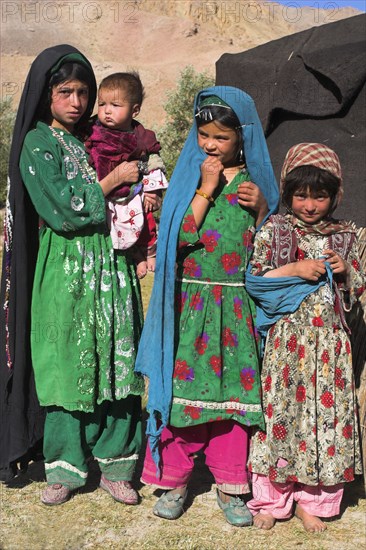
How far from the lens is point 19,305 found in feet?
9.60

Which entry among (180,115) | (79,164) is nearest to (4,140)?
(180,115)

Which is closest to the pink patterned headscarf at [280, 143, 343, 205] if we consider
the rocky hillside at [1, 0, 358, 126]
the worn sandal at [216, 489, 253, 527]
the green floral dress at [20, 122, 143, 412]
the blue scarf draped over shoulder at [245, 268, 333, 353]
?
the blue scarf draped over shoulder at [245, 268, 333, 353]

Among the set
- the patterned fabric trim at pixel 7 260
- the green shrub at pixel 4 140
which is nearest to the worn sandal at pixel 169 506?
the patterned fabric trim at pixel 7 260

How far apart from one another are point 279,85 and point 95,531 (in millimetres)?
4360

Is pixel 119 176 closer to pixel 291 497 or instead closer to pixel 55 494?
pixel 55 494

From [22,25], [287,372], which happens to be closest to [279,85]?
[287,372]

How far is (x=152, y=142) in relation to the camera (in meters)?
2.85

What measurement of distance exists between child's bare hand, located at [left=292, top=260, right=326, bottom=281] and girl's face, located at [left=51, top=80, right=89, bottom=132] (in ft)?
3.58

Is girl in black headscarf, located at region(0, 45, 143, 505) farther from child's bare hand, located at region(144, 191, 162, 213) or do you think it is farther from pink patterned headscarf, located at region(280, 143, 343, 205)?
pink patterned headscarf, located at region(280, 143, 343, 205)

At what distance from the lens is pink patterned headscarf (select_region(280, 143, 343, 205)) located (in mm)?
2641

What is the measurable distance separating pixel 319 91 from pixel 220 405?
3.76 metres

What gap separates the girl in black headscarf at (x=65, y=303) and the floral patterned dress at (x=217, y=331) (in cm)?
28

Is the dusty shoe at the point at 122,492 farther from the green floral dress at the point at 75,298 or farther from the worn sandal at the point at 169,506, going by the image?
the green floral dress at the point at 75,298

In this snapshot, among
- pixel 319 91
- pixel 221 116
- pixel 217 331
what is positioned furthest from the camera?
pixel 319 91
